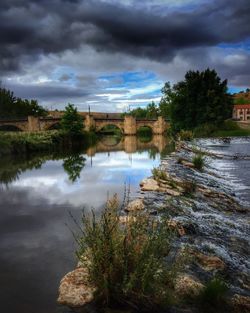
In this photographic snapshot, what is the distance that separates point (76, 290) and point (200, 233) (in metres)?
3.75

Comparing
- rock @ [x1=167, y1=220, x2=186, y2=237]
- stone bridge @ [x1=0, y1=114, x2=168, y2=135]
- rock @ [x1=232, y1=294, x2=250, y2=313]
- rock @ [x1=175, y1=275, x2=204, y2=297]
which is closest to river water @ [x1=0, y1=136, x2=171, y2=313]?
rock @ [x1=175, y1=275, x2=204, y2=297]

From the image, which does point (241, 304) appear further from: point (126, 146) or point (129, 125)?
point (129, 125)

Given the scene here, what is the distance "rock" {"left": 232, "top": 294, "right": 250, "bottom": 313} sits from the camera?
18.6 feet

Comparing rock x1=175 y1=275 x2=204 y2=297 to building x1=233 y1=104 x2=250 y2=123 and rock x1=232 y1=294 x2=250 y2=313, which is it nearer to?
rock x1=232 y1=294 x2=250 y2=313

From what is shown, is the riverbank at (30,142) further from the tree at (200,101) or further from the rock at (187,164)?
the rock at (187,164)

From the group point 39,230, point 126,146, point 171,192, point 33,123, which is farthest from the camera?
point 33,123

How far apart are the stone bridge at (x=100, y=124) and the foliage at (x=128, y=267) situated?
9369 cm

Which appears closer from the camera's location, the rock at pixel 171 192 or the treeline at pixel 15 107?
the rock at pixel 171 192

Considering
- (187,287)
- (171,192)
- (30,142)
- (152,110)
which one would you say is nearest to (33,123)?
(30,142)

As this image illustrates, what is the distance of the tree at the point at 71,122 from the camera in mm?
65625

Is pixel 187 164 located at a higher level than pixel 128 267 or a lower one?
lower

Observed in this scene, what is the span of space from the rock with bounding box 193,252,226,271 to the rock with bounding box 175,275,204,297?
845 mm

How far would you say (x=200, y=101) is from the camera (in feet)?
203

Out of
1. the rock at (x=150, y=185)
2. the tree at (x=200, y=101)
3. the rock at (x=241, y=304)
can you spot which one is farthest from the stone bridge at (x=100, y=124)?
the rock at (x=241, y=304)
